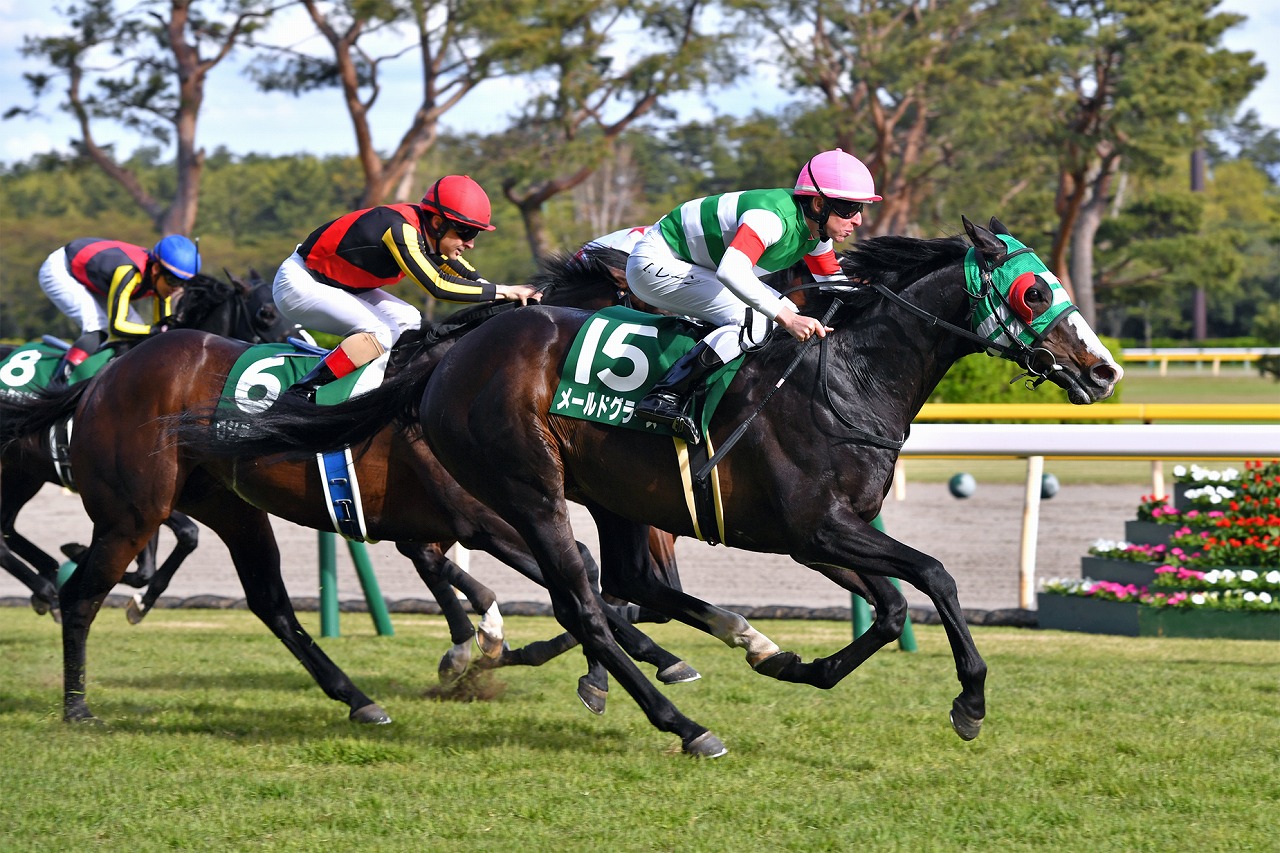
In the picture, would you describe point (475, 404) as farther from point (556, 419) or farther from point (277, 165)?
point (277, 165)

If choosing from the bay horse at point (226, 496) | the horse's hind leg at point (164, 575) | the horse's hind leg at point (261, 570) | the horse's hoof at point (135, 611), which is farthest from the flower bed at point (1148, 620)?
the horse's hoof at point (135, 611)

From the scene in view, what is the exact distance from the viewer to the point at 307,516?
5070mm

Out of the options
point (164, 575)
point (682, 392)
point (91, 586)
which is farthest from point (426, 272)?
point (164, 575)

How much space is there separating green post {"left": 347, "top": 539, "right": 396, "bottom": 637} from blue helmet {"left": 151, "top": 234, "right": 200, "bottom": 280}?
144 cm

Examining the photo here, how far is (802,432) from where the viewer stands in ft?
13.6

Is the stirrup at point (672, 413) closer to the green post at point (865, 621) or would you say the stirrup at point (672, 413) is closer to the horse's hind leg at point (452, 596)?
the horse's hind leg at point (452, 596)

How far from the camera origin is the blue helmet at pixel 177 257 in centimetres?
661

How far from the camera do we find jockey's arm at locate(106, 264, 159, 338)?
21.4ft

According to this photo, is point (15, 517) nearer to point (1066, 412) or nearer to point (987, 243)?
point (987, 243)

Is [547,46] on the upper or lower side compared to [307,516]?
upper

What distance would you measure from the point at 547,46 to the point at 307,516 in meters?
20.9

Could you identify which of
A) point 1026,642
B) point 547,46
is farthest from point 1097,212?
point 1026,642

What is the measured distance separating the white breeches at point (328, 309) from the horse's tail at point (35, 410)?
44.8 inches

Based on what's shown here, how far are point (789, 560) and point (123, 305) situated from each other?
14.9 ft
